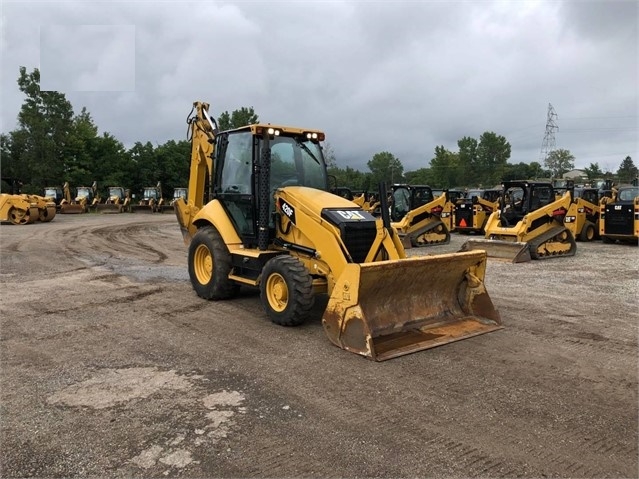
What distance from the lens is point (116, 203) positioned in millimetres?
38594

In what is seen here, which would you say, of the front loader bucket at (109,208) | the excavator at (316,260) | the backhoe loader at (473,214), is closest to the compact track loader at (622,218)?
the backhoe loader at (473,214)

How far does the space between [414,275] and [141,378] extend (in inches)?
126

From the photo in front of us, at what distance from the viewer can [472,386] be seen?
14.7 feet

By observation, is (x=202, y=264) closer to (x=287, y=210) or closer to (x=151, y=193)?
(x=287, y=210)

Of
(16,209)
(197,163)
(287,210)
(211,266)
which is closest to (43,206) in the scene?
(16,209)

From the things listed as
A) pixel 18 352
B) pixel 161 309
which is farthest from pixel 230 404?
pixel 161 309

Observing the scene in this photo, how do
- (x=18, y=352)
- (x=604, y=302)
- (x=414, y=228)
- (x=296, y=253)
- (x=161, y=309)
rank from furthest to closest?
1. (x=414, y=228)
2. (x=604, y=302)
3. (x=161, y=309)
4. (x=296, y=253)
5. (x=18, y=352)

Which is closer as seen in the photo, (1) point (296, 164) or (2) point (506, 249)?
(1) point (296, 164)

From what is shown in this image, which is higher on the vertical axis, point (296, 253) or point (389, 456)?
point (296, 253)

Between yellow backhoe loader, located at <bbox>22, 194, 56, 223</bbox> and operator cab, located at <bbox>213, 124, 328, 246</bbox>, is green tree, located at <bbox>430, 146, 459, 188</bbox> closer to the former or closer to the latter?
yellow backhoe loader, located at <bbox>22, 194, 56, 223</bbox>

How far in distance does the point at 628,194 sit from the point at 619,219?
3.54 ft

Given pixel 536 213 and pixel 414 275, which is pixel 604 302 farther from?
pixel 536 213

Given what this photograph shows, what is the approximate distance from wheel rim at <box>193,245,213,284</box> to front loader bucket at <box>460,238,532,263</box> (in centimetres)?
708

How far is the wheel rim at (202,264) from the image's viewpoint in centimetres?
802
